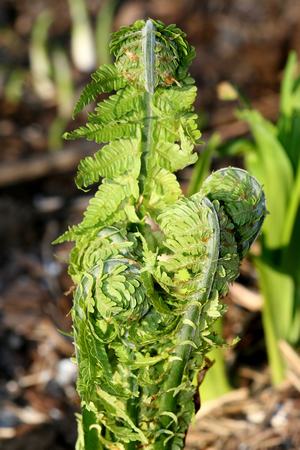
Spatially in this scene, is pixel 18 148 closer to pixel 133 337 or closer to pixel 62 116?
pixel 62 116

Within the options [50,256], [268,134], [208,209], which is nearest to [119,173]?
[208,209]

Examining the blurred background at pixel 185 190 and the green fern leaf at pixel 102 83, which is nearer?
the green fern leaf at pixel 102 83

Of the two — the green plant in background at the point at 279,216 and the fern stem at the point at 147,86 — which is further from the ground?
the fern stem at the point at 147,86

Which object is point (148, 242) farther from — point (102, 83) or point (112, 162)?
point (102, 83)

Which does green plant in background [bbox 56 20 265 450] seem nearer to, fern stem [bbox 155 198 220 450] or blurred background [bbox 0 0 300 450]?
fern stem [bbox 155 198 220 450]

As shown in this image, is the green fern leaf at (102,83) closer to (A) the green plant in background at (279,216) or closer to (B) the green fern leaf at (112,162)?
(B) the green fern leaf at (112,162)

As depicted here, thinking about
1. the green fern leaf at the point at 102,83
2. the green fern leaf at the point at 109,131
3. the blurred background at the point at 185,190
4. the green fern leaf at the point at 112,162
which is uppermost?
the green fern leaf at the point at 102,83

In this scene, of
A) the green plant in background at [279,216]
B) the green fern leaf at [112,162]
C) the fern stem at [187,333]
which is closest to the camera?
the fern stem at [187,333]

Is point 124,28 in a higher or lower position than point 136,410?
higher

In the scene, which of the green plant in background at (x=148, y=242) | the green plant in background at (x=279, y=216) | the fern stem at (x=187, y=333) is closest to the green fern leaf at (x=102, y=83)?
the green plant in background at (x=148, y=242)
